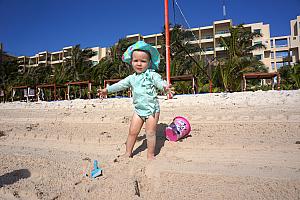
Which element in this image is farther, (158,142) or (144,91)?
(158,142)

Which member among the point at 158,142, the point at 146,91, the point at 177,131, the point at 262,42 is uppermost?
the point at 262,42

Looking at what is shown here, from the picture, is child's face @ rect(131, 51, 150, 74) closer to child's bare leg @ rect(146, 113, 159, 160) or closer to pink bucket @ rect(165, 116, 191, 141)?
child's bare leg @ rect(146, 113, 159, 160)

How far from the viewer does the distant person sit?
7.75ft

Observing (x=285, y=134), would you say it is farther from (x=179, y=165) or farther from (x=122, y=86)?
(x=122, y=86)

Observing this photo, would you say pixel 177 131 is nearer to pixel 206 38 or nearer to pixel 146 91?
pixel 146 91

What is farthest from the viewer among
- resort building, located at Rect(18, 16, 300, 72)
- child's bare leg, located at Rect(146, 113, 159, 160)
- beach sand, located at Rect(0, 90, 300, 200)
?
resort building, located at Rect(18, 16, 300, 72)

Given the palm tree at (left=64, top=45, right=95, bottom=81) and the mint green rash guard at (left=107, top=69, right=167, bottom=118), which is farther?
the palm tree at (left=64, top=45, right=95, bottom=81)

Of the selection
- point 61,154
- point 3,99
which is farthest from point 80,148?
point 3,99

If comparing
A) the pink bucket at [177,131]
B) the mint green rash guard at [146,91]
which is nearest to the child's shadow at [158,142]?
the pink bucket at [177,131]

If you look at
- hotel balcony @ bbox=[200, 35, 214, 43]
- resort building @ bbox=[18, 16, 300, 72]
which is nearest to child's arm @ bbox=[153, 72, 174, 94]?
resort building @ bbox=[18, 16, 300, 72]

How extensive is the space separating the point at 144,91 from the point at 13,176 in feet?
4.92

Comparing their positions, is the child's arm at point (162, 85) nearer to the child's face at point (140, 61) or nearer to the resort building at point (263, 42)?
the child's face at point (140, 61)

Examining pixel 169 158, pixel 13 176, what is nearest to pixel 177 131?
pixel 169 158

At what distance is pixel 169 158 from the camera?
2312 millimetres
